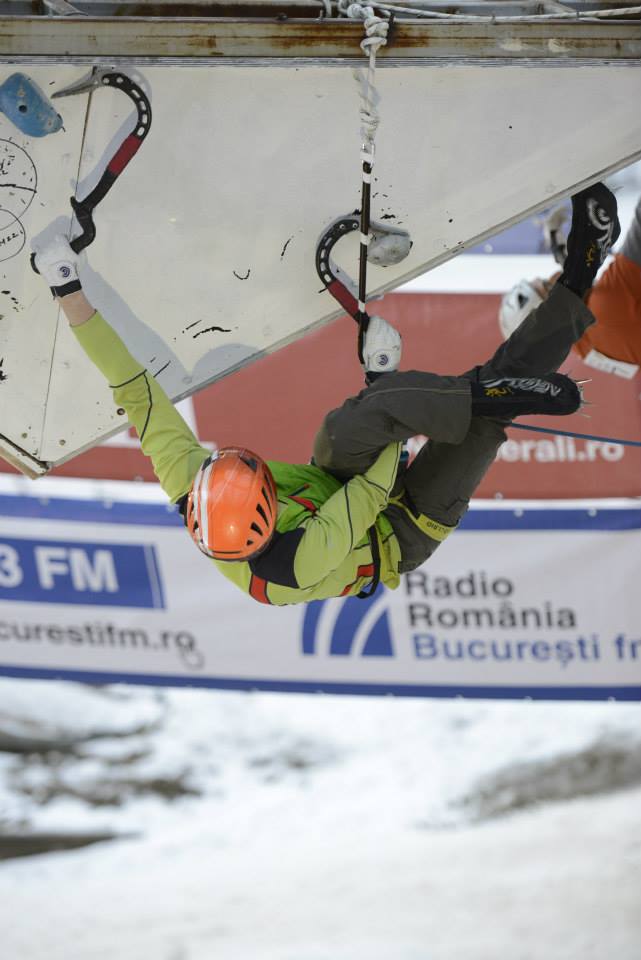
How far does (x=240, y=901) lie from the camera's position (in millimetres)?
6316

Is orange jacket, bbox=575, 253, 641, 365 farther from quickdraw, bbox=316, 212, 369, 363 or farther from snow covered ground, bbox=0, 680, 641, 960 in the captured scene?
snow covered ground, bbox=0, 680, 641, 960

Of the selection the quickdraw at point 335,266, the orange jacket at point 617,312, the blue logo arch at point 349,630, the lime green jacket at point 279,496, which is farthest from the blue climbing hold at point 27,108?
the blue logo arch at point 349,630

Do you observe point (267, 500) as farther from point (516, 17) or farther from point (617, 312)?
point (617, 312)

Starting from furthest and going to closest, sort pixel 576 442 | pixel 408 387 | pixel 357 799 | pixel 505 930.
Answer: pixel 357 799 → pixel 505 930 → pixel 576 442 → pixel 408 387

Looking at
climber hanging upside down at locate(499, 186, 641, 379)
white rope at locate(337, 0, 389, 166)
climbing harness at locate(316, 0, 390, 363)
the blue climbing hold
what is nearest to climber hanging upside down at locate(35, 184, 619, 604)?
climbing harness at locate(316, 0, 390, 363)

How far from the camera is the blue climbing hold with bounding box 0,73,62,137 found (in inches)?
102

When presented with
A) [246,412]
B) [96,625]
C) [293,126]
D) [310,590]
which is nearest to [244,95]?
[293,126]

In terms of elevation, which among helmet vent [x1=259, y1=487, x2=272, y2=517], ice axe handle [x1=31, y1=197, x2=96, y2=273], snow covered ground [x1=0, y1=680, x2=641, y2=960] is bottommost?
snow covered ground [x1=0, y1=680, x2=641, y2=960]

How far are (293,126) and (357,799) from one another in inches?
206

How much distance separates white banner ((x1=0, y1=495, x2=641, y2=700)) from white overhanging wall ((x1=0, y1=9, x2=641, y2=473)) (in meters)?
2.20

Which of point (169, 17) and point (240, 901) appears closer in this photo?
point (169, 17)

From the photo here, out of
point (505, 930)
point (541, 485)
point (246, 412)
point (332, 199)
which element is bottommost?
point (505, 930)

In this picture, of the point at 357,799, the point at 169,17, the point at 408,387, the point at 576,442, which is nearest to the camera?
the point at 169,17

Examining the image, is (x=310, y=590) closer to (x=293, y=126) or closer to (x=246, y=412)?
(x=293, y=126)
